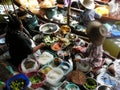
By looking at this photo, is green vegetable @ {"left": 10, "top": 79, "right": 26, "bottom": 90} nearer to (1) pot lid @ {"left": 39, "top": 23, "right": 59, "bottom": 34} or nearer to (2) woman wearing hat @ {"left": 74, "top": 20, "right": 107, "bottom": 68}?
(2) woman wearing hat @ {"left": 74, "top": 20, "right": 107, "bottom": 68}

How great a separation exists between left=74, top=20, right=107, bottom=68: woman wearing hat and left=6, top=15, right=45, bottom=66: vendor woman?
891 millimetres

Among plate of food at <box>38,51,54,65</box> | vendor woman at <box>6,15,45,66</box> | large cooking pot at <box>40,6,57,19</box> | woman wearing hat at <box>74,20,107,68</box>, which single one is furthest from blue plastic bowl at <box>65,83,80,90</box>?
large cooking pot at <box>40,6,57,19</box>

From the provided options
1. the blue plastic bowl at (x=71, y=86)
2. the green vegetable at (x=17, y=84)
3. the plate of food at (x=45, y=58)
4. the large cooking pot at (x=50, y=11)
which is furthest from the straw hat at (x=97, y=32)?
the large cooking pot at (x=50, y=11)

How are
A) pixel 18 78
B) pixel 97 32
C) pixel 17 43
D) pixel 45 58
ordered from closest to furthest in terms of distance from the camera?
pixel 97 32 → pixel 18 78 → pixel 17 43 → pixel 45 58

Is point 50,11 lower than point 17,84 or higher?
higher

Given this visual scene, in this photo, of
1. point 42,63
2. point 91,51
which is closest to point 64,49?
point 42,63

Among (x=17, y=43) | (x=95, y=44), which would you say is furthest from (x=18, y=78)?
(x=95, y=44)

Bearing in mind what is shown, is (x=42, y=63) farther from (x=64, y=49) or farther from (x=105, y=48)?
(x=105, y=48)

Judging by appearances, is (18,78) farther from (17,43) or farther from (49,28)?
(49,28)

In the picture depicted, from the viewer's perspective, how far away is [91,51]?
330cm

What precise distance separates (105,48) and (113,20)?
0.79 meters

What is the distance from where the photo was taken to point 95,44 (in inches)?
125

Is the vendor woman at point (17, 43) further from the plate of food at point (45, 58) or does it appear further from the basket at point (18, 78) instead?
the basket at point (18, 78)

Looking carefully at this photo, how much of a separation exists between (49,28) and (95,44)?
1.57 m
